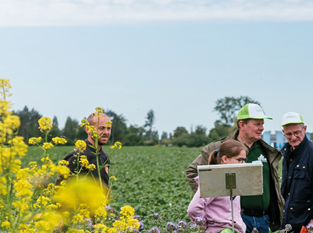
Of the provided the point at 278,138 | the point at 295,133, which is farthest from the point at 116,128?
the point at 295,133

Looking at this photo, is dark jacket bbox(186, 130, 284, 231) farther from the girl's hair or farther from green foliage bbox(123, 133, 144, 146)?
green foliage bbox(123, 133, 144, 146)

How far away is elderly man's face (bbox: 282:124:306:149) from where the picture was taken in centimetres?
420

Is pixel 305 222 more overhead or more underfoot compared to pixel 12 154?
more underfoot

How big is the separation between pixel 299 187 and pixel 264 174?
546 mm

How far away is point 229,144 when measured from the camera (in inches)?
123

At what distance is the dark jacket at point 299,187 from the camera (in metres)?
4.11

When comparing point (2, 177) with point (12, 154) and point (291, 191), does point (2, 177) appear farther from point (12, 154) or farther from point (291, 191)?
point (291, 191)

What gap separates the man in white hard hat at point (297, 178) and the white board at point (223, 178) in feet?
5.77

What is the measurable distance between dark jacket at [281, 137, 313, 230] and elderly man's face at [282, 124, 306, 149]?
0.07 meters

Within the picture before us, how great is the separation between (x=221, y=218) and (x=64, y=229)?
1216mm

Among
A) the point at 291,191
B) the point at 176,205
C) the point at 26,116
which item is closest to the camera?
the point at 291,191

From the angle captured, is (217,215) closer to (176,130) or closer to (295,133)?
(295,133)

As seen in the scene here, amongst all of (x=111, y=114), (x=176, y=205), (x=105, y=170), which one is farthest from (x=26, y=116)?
(x=105, y=170)

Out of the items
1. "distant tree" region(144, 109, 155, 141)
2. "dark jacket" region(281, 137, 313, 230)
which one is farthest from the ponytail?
"distant tree" region(144, 109, 155, 141)
